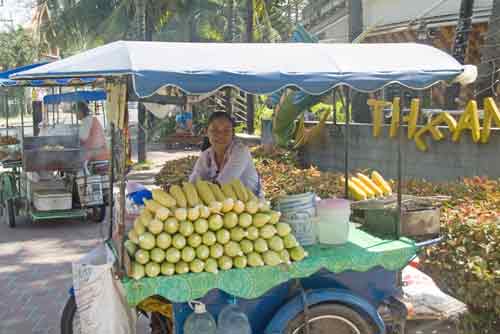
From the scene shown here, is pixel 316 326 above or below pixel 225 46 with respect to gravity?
below

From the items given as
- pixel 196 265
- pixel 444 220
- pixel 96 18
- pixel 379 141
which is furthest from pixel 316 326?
pixel 96 18

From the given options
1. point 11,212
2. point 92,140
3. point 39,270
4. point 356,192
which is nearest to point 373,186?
point 356,192

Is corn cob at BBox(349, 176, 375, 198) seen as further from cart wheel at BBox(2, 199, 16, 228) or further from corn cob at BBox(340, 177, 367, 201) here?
cart wheel at BBox(2, 199, 16, 228)

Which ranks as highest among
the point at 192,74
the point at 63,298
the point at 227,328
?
the point at 192,74

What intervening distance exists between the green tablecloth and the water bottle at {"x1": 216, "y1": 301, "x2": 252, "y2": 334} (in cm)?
16

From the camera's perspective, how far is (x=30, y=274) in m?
6.46

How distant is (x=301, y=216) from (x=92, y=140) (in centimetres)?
555

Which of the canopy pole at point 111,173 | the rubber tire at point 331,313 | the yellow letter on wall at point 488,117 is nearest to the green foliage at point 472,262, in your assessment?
the rubber tire at point 331,313

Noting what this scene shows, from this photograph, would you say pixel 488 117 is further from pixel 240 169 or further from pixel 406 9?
pixel 406 9

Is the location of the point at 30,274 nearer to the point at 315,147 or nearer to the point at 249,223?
the point at 249,223

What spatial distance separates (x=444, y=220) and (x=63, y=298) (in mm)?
3437

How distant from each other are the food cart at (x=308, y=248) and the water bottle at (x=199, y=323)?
0.28 feet

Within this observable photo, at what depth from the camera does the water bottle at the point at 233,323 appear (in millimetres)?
3561

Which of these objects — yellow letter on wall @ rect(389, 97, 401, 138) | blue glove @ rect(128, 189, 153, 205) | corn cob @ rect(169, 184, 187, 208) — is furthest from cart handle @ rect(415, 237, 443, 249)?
yellow letter on wall @ rect(389, 97, 401, 138)
